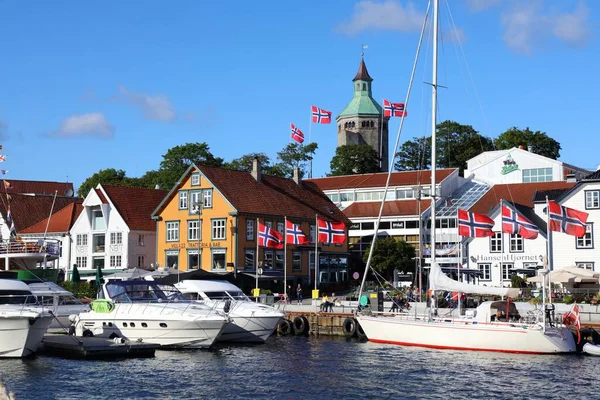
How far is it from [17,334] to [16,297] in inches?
170

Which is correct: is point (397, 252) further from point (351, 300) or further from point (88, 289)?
point (88, 289)

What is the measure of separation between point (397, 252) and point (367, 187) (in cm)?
1926

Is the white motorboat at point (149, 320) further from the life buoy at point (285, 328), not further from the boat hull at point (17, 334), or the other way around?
the life buoy at point (285, 328)

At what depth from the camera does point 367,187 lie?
322 ft

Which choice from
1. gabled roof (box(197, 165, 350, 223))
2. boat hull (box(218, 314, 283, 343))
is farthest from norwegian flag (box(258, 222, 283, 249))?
boat hull (box(218, 314, 283, 343))

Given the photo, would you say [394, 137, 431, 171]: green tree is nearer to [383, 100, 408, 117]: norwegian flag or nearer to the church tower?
the church tower

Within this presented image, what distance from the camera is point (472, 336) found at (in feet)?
136

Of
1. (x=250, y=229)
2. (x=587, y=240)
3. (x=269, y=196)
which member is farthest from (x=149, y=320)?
(x=587, y=240)

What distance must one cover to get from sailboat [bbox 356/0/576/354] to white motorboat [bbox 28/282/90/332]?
1560cm

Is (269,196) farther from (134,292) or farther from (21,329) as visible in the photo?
(21,329)

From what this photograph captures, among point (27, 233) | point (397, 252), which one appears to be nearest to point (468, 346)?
point (397, 252)

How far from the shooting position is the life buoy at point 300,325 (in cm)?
5197

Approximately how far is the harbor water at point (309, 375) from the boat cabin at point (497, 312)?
194cm

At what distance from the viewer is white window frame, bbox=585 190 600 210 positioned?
65.4 m
